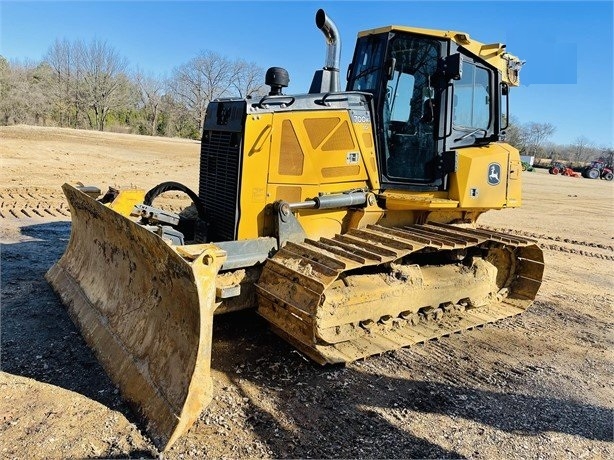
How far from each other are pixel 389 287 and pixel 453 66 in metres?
2.30

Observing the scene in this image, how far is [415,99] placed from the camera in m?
5.44

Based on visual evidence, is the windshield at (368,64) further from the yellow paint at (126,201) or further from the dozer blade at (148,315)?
the dozer blade at (148,315)

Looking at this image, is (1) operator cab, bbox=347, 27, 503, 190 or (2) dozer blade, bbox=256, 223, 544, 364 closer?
(2) dozer blade, bbox=256, 223, 544, 364

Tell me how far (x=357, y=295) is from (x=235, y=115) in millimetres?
2019

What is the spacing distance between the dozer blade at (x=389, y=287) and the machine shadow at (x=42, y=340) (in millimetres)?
1437

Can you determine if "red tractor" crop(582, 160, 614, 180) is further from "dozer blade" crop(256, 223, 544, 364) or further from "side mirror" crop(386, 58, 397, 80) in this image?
"side mirror" crop(386, 58, 397, 80)

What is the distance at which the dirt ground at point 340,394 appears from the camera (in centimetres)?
327

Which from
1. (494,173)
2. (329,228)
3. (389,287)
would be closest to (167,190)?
(329,228)

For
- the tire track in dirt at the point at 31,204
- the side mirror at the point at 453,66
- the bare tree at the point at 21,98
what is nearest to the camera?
the side mirror at the point at 453,66

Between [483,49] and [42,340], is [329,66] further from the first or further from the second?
[42,340]

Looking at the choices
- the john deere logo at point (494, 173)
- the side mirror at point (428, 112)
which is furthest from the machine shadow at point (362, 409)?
the side mirror at point (428, 112)

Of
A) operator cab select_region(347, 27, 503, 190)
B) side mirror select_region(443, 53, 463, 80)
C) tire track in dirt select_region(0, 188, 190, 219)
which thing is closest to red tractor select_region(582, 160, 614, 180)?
tire track in dirt select_region(0, 188, 190, 219)

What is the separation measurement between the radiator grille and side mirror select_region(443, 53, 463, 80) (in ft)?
7.33

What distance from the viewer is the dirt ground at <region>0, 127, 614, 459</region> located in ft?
10.7
